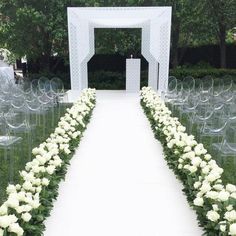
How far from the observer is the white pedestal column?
57.1ft

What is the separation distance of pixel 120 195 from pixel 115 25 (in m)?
10.5

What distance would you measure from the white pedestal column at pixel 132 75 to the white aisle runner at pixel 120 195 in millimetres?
8951

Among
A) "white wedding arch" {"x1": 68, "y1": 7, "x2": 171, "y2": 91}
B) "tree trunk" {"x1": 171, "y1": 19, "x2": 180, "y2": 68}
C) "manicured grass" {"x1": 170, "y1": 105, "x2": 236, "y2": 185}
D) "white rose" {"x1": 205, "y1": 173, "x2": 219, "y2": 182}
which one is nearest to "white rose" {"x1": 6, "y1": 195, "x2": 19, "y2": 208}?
"white rose" {"x1": 205, "y1": 173, "x2": 219, "y2": 182}

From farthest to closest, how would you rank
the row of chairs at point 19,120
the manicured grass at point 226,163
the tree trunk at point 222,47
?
1. the tree trunk at point 222,47
2. the row of chairs at point 19,120
3. the manicured grass at point 226,163

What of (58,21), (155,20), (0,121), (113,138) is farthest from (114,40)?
(0,121)

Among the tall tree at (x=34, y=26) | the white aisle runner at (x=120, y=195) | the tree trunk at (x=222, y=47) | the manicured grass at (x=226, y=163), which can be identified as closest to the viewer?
the white aisle runner at (x=120, y=195)

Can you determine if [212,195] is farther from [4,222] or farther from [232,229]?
[4,222]

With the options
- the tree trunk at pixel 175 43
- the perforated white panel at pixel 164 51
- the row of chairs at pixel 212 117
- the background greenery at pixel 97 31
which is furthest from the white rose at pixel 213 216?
the tree trunk at pixel 175 43

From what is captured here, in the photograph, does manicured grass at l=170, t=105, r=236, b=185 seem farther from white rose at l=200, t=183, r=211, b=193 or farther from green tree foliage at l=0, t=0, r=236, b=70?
green tree foliage at l=0, t=0, r=236, b=70

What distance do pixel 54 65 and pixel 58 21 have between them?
392 centimetres

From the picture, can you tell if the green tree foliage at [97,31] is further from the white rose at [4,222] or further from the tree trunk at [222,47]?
the white rose at [4,222]

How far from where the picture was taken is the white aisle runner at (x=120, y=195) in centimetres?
448

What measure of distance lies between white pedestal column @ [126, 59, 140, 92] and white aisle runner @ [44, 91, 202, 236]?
352 inches

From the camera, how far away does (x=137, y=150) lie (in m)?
7.70
